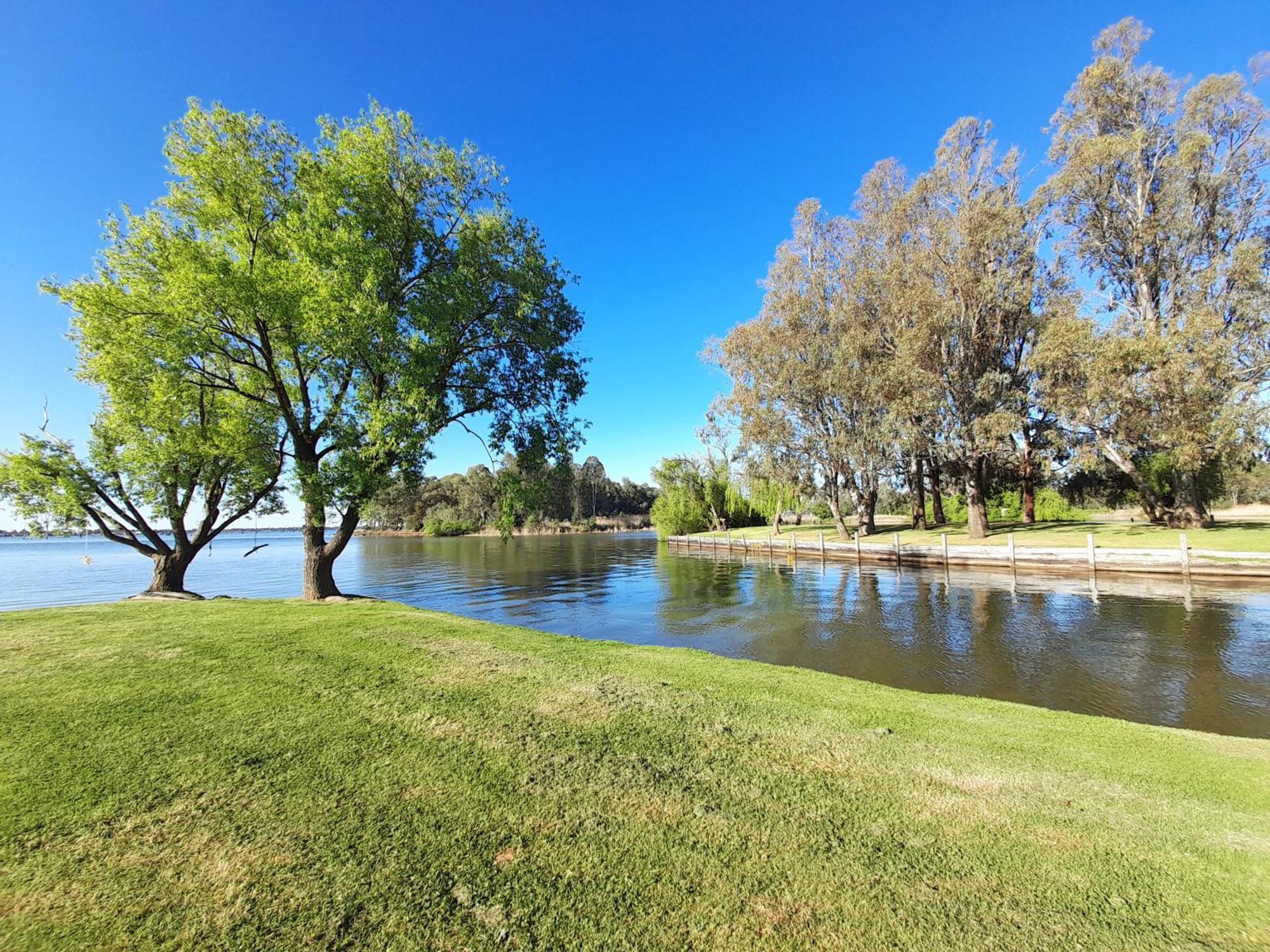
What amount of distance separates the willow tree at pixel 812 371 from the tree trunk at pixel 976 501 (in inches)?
174

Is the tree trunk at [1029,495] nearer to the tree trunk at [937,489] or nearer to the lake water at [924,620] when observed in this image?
the tree trunk at [937,489]

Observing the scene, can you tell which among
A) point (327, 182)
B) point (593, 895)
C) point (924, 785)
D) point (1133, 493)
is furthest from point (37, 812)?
point (1133, 493)

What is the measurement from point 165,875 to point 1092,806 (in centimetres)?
527

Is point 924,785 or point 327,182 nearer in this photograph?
point 924,785

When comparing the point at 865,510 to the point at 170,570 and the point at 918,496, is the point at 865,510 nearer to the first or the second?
the point at 918,496

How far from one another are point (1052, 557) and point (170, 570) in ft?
99.7

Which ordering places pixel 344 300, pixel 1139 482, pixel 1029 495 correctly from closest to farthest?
pixel 344 300, pixel 1139 482, pixel 1029 495

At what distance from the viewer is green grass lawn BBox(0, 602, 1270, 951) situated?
7.27ft

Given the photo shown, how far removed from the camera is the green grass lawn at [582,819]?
2217 millimetres

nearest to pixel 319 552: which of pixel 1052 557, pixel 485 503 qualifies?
Answer: pixel 1052 557

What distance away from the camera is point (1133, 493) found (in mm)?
34844

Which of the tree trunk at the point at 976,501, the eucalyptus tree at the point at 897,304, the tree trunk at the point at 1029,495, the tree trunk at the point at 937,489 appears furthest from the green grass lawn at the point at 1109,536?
the eucalyptus tree at the point at 897,304

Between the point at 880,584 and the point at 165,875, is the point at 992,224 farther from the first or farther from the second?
the point at 165,875

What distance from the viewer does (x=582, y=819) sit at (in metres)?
2.99
